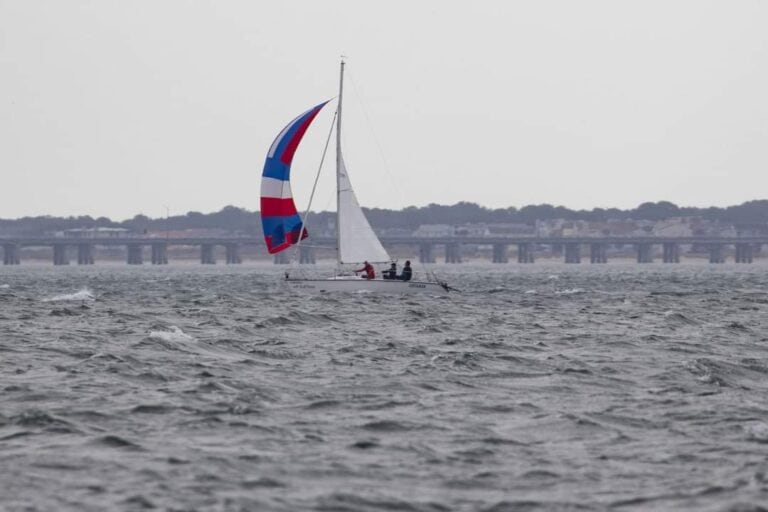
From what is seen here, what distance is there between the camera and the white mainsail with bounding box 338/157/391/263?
5541 centimetres

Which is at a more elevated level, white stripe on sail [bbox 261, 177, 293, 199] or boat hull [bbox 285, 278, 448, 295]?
white stripe on sail [bbox 261, 177, 293, 199]

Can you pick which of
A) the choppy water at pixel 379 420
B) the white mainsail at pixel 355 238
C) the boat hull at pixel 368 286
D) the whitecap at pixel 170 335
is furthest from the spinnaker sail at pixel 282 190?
the whitecap at pixel 170 335

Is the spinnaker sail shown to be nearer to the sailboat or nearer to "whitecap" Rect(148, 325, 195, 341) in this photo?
the sailboat

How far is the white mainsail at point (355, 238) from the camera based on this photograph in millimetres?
55406

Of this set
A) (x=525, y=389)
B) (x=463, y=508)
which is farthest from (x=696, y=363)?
(x=463, y=508)

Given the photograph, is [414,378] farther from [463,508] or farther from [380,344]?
[463,508]

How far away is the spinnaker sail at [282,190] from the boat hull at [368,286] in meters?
4.55

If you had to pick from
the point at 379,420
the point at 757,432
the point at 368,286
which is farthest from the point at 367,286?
the point at 757,432

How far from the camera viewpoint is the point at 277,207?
57.4 m

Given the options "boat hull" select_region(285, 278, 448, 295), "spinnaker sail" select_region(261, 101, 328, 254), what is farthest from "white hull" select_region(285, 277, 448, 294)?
"spinnaker sail" select_region(261, 101, 328, 254)

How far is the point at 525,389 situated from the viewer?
19484mm

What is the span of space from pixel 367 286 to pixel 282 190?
7775mm

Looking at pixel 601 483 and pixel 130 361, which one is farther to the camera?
pixel 130 361

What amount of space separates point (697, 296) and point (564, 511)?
161ft
